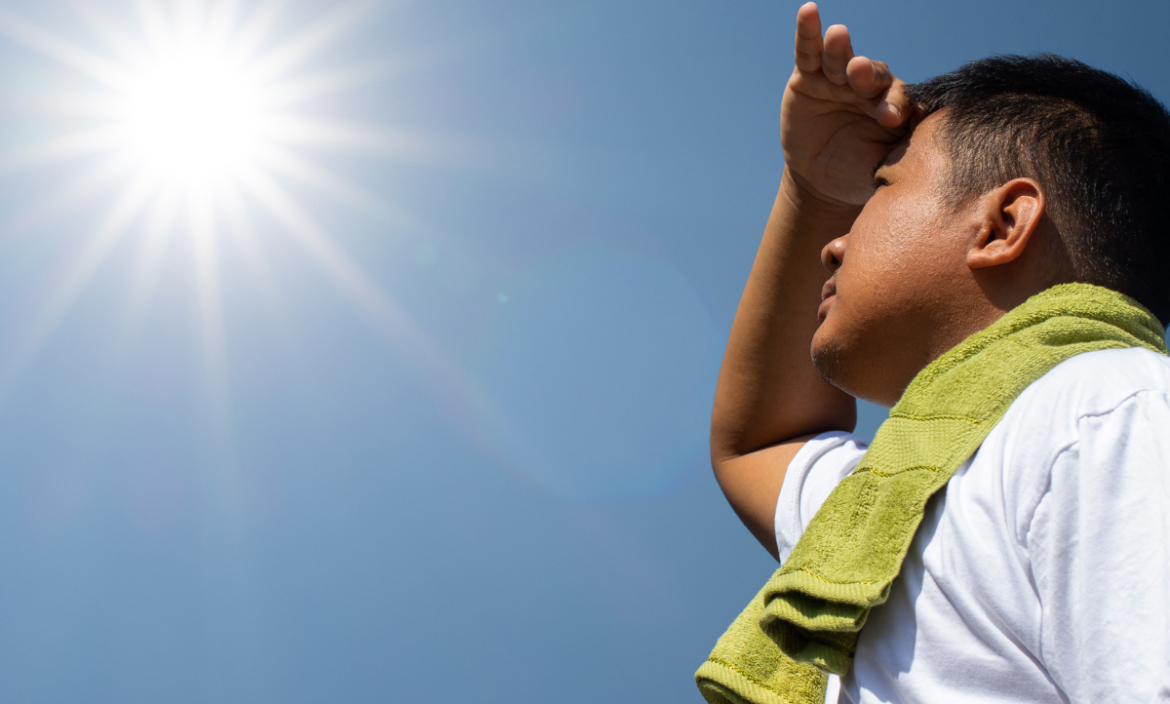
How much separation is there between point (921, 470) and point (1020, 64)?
3.06ft

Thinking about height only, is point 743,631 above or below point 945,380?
below

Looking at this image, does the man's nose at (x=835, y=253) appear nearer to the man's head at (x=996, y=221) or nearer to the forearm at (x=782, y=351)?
the man's head at (x=996, y=221)

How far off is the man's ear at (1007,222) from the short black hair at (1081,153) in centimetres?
4

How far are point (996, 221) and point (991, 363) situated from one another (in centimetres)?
34

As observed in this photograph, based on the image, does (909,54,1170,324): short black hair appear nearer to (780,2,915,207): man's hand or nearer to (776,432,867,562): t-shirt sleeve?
(780,2,915,207): man's hand

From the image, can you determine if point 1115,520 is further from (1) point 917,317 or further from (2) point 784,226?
(2) point 784,226

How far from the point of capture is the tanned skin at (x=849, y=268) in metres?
1.13

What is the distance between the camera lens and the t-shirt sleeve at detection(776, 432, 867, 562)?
140 centimetres

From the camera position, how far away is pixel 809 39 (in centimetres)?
128

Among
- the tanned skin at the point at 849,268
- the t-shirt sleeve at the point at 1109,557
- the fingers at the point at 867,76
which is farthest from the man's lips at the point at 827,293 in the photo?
the t-shirt sleeve at the point at 1109,557

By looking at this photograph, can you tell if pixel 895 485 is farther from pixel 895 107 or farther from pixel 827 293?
pixel 895 107

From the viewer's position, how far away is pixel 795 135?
1538mm

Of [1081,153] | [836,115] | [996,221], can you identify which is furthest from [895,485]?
[836,115]

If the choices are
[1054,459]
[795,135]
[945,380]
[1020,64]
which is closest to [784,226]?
[795,135]
